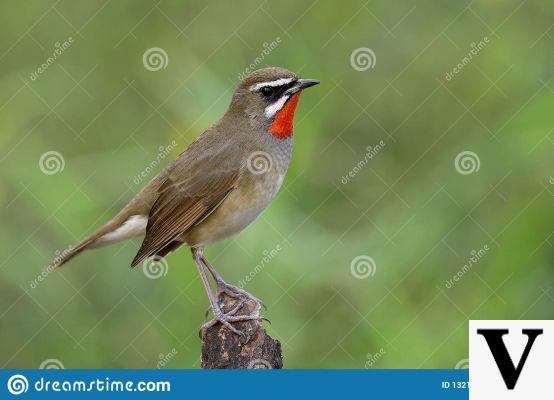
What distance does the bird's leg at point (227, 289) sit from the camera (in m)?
8.66

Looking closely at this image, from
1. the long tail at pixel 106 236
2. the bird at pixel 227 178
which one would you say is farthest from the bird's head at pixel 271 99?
the long tail at pixel 106 236

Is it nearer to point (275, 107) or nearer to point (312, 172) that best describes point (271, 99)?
point (275, 107)

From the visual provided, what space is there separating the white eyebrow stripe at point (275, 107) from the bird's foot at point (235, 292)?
1279 mm

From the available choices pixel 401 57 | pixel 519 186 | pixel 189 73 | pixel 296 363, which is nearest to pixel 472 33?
pixel 401 57

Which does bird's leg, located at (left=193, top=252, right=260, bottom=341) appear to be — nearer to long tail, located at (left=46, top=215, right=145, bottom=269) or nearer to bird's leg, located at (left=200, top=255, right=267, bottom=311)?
bird's leg, located at (left=200, top=255, right=267, bottom=311)

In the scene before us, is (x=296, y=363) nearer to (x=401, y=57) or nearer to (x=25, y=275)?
(x=25, y=275)

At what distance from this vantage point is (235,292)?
8922mm

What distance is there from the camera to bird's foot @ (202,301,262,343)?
8.18 m

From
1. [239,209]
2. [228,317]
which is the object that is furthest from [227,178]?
[228,317]

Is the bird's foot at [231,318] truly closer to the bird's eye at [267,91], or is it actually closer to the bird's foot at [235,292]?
the bird's foot at [235,292]

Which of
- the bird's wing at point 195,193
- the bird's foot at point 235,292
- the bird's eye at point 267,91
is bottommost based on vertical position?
the bird's foot at point 235,292

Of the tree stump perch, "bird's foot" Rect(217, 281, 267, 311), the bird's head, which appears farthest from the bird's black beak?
the tree stump perch

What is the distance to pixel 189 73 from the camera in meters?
11.1

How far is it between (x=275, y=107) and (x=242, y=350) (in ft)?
6.00
